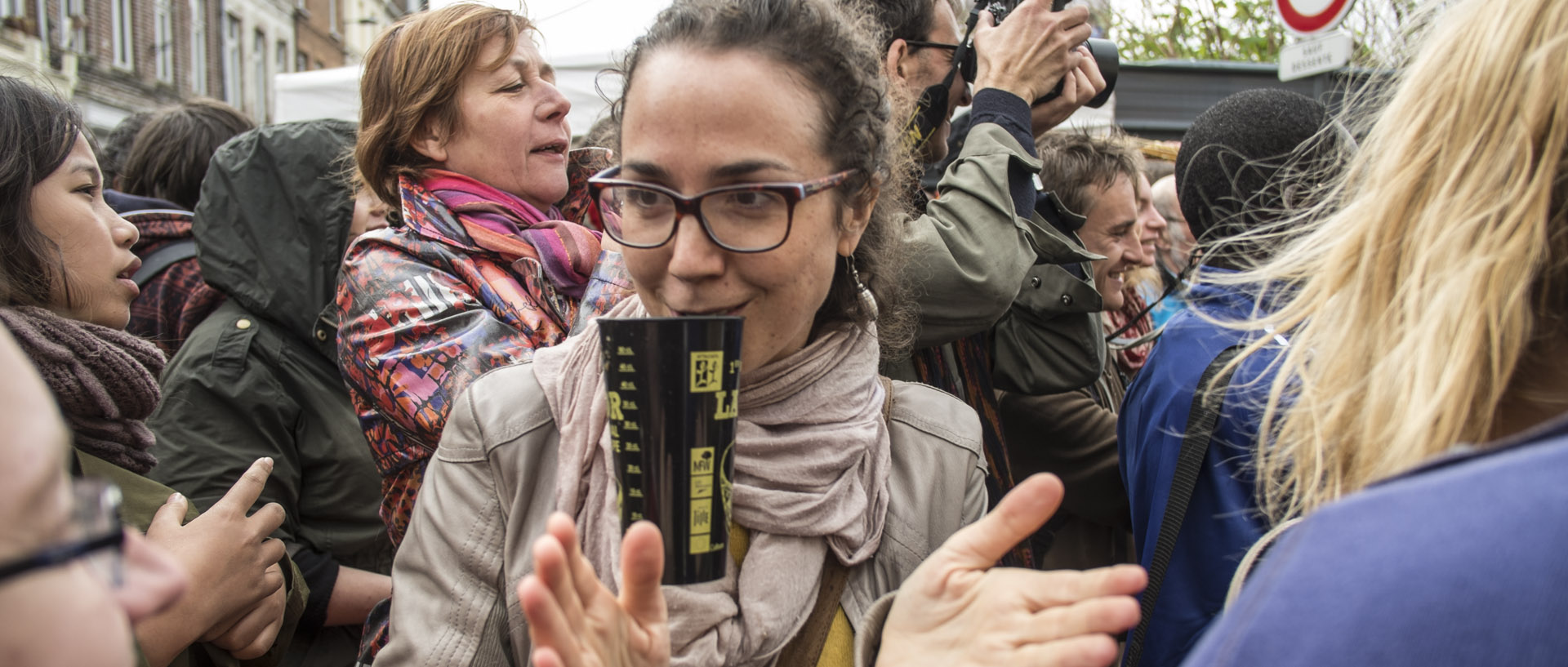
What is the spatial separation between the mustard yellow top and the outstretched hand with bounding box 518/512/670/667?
39 cm

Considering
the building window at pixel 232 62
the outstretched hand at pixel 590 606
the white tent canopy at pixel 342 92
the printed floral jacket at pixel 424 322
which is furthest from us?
the building window at pixel 232 62

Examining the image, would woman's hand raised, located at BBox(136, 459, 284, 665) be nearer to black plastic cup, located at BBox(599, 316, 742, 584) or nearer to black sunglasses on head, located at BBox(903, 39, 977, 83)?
black plastic cup, located at BBox(599, 316, 742, 584)

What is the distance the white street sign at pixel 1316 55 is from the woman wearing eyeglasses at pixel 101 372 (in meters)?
4.07

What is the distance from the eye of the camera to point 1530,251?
91cm

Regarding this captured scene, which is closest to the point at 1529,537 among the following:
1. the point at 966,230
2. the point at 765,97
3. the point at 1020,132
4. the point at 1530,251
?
the point at 1530,251

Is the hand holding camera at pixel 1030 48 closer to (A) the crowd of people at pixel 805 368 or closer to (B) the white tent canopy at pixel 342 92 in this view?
(A) the crowd of people at pixel 805 368

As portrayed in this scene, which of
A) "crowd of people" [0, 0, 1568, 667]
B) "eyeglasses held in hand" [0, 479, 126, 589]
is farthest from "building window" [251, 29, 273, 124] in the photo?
"eyeglasses held in hand" [0, 479, 126, 589]

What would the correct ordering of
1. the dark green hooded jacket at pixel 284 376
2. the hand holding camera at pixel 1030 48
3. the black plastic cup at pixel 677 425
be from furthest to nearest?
the dark green hooded jacket at pixel 284 376 < the hand holding camera at pixel 1030 48 < the black plastic cup at pixel 677 425

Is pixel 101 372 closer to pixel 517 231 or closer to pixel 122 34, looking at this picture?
pixel 517 231

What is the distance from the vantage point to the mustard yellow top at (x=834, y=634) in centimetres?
143

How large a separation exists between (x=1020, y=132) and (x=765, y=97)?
102 centimetres

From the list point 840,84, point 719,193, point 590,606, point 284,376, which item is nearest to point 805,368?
point 719,193

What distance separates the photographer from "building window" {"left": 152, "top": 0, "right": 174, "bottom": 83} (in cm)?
2060

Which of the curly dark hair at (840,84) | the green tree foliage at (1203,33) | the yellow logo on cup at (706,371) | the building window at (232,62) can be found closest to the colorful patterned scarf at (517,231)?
the curly dark hair at (840,84)
